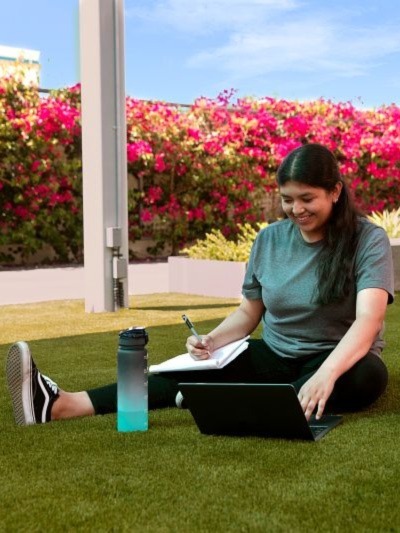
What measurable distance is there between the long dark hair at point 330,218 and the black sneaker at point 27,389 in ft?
3.36

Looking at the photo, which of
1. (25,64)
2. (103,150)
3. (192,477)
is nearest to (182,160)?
(25,64)

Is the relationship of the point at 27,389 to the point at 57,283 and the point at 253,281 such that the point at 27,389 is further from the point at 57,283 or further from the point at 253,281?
the point at 57,283

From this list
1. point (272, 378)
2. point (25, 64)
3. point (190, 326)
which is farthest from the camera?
point (25, 64)

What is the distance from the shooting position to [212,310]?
688 cm

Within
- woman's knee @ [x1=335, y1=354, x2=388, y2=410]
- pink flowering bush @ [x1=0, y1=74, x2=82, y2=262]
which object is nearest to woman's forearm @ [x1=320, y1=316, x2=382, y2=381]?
woman's knee @ [x1=335, y1=354, x2=388, y2=410]

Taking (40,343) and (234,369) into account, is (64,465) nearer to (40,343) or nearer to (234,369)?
(234,369)

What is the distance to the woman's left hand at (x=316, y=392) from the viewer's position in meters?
2.78

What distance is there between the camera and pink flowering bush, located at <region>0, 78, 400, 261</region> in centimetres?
1134

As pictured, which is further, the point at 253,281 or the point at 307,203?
the point at 253,281

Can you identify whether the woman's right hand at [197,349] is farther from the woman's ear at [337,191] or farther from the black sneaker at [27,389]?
the woman's ear at [337,191]

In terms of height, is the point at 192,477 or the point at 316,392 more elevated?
the point at 316,392

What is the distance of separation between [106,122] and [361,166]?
8.11m

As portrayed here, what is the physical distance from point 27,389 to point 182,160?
959 centimetres

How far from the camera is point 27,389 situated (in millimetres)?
3158
